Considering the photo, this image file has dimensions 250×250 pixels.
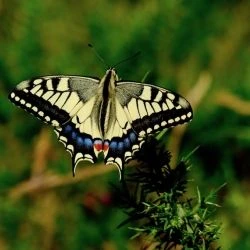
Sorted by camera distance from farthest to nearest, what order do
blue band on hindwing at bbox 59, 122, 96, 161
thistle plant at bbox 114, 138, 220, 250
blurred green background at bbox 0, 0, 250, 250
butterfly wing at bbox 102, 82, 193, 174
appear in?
blurred green background at bbox 0, 0, 250, 250, blue band on hindwing at bbox 59, 122, 96, 161, butterfly wing at bbox 102, 82, 193, 174, thistle plant at bbox 114, 138, 220, 250

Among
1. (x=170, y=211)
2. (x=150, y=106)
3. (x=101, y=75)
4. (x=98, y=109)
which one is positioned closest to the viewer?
(x=170, y=211)

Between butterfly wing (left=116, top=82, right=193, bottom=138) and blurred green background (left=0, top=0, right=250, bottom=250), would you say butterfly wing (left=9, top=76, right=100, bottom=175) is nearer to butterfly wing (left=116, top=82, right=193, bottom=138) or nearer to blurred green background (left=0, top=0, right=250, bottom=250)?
butterfly wing (left=116, top=82, right=193, bottom=138)

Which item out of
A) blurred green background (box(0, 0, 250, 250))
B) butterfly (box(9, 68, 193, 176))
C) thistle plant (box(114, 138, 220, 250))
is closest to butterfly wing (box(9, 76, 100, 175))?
butterfly (box(9, 68, 193, 176))

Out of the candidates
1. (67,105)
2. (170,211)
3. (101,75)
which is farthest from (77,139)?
(101,75)

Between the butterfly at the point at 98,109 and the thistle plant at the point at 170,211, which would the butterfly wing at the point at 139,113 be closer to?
the butterfly at the point at 98,109

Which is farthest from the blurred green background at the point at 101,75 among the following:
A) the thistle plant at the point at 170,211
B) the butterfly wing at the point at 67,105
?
the thistle plant at the point at 170,211

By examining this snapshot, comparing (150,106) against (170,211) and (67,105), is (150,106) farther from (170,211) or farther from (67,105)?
(170,211)

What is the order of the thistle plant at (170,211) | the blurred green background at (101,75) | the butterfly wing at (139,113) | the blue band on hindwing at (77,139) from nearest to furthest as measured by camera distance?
the thistle plant at (170,211) → the butterfly wing at (139,113) → the blue band on hindwing at (77,139) → the blurred green background at (101,75)
